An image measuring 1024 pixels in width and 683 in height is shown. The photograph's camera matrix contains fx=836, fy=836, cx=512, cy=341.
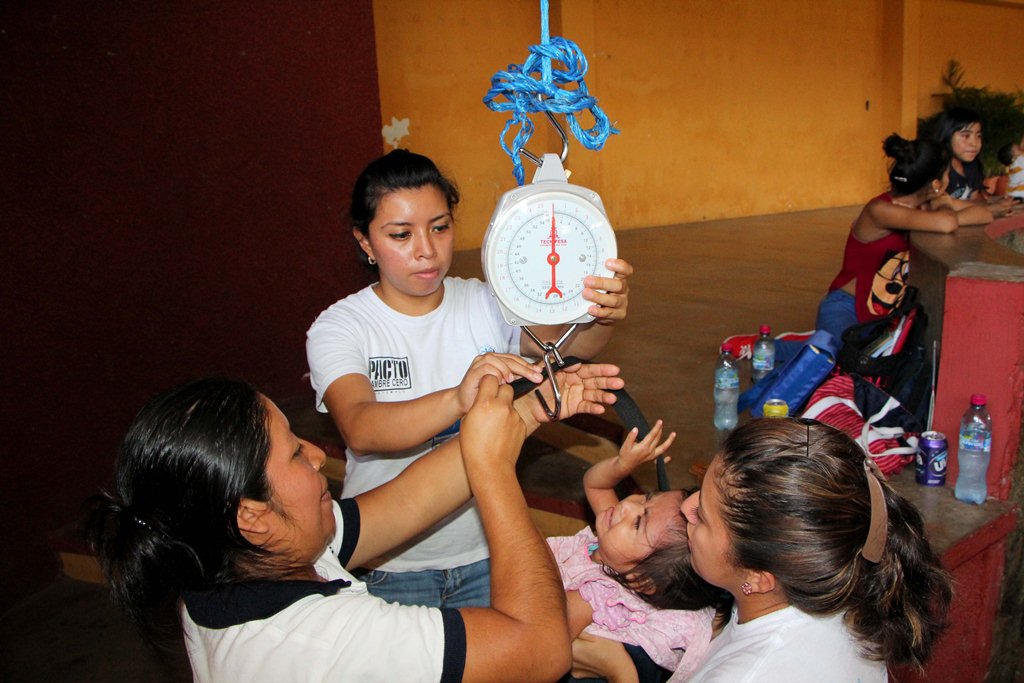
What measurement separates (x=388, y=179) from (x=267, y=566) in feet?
2.74

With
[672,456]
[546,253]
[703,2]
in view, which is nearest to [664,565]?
[546,253]

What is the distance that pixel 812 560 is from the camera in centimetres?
121

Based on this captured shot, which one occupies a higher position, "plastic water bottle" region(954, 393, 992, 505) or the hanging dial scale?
the hanging dial scale

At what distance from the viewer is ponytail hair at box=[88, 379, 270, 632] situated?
1055 millimetres

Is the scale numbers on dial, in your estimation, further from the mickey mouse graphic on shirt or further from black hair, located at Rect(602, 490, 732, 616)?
the mickey mouse graphic on shirt

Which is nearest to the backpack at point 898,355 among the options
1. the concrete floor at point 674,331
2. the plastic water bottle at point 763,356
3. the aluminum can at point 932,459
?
the aluminum can at point 932,459

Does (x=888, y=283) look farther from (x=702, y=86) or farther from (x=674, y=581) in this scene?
(x=702, y=86)

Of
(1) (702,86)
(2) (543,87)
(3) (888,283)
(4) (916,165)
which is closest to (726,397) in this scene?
(3) (888,283)

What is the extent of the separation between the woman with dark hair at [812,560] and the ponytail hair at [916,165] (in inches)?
112

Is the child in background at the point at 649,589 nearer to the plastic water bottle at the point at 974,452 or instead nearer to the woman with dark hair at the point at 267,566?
the woman with dark hair at the point at 267,566

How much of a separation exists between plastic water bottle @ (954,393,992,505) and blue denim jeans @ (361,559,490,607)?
159 centimetres

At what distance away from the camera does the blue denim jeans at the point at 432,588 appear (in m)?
1.69

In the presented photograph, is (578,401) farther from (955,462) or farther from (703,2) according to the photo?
(703,2)

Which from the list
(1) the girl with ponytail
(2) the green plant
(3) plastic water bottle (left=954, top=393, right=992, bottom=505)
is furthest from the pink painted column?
(2) the green plant
